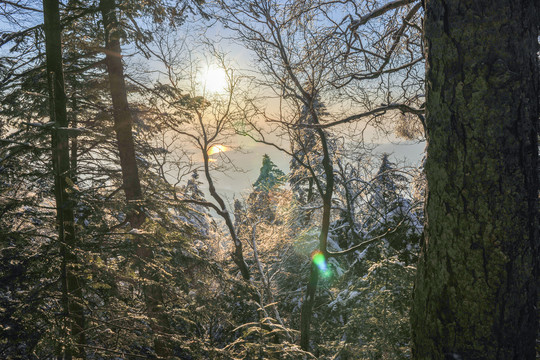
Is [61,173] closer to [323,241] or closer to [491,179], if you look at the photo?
[491,179]

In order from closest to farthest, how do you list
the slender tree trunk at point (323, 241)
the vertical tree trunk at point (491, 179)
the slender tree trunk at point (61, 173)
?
1. the vertical tree trunk at point (491, 179)
2. the slender tree trunk at point (61, 173)
3. the slender tree trunk at point (323, 241)

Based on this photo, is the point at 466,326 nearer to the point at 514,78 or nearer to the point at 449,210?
the point at 449,210

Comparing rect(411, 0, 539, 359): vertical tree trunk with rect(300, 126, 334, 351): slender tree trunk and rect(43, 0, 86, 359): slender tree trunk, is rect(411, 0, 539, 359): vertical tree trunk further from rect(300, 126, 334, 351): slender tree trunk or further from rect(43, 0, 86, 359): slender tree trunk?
rect(300, 126, 334, 351): slender tree trunk

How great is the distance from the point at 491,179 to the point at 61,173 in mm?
3505

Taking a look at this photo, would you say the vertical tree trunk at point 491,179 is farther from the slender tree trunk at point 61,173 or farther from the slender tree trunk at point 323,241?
the slender tree trunk at point 323,241

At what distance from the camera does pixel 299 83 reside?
6285 mm

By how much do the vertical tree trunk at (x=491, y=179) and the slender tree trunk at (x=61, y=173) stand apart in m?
3.08

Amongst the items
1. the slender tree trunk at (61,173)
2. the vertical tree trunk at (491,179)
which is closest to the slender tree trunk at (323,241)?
the slender tree trunk at (61,173)

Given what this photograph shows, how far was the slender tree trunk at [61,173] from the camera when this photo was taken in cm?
273

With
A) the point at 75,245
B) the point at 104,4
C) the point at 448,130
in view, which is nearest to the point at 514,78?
the point at 448,130

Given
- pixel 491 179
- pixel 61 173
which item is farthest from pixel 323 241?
pixel 491 179

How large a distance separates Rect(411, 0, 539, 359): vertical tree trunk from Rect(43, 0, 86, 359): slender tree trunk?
308 cm

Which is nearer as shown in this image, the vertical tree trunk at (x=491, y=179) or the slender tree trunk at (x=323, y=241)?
the vertical tree trunk at (x=491, y=179)

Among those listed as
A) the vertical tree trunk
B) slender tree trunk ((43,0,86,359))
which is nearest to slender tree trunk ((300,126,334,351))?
slender tree trunk ((43,0,86,359))
